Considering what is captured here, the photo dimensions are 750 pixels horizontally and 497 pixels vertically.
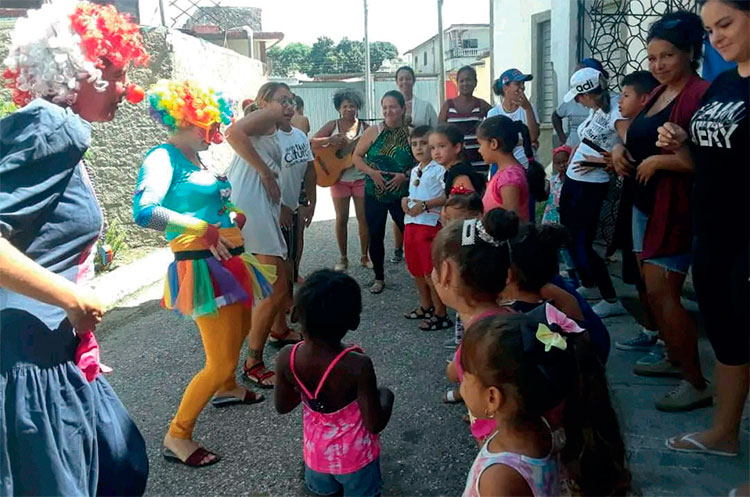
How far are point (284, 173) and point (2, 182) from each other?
294cm

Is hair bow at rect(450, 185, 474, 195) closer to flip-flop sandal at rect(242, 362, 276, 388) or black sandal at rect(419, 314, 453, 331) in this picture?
black sandal at rect(419, 314, 453, 331)

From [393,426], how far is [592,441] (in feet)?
5.33

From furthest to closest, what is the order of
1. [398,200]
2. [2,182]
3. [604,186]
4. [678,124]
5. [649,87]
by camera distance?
[398,200], [604,186], [649,87], [678,124], [2,182]

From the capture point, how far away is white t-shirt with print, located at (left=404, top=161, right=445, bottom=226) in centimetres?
454

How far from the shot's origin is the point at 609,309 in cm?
449

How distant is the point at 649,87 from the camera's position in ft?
12.3

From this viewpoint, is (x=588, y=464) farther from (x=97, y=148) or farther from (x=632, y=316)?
(x=97, y=148)

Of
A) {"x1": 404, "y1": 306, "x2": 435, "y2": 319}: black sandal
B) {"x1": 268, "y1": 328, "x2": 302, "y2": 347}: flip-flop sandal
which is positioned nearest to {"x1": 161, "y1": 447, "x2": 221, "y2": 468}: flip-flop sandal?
{"x1": 268, "y1": 328, "x2": 302, "y2": 347}: flip-flop sandal

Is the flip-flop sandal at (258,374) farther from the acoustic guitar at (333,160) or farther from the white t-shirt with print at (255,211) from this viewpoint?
the acoustic guitar at (333,160)

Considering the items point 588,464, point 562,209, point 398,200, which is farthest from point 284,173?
point 588,464

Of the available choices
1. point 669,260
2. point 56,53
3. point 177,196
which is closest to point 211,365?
point 177,196

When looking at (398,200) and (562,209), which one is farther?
(398,200)

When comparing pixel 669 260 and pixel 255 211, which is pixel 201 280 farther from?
pixel 669 260

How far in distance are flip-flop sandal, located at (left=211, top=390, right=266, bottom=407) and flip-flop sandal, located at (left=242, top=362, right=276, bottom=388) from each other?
17 centimetres
